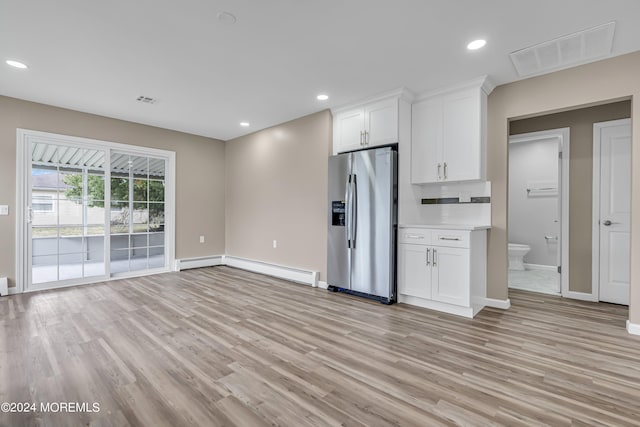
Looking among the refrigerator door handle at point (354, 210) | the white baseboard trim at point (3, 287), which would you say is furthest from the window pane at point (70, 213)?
the refrigerator door handle at point (354, 210)

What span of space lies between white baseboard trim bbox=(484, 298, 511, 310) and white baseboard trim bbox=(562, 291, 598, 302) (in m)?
1.13

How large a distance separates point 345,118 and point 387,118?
675mm

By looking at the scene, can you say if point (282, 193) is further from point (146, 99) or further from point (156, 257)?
point (156, 257)

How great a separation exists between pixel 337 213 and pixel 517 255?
163 inches

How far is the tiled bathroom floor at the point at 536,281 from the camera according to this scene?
4.38m

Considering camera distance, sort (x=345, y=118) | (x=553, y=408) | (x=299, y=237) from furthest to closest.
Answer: (x=299, y=237) < (x=345, y=118) < (x=553, y=408)

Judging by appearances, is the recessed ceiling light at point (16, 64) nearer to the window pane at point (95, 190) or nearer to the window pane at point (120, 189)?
the window pane at point (95, 190)

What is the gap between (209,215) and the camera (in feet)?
19.8

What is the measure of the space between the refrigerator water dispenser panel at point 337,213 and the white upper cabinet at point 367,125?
0.76 metres

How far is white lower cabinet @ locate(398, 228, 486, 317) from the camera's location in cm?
312

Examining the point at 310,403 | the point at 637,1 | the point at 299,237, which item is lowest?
the point at 310,403

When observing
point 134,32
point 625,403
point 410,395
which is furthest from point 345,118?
point 625,403

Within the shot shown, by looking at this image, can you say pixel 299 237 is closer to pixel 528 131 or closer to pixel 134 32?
pixel 134 32

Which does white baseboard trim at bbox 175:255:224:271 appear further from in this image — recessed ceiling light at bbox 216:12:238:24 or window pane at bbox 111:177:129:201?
recessed ceiling light at bbox 216:12:238:24
